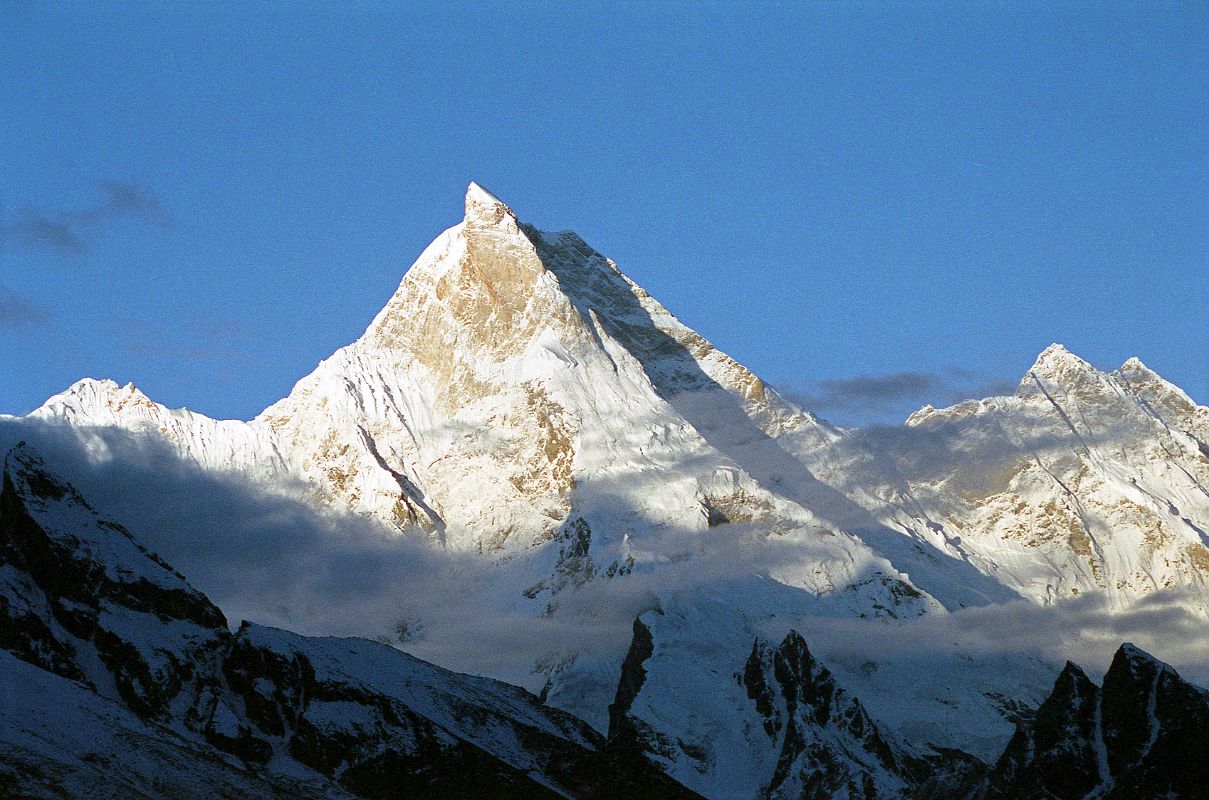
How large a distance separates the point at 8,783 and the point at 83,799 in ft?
21.4

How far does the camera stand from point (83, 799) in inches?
7623

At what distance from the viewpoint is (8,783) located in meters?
190
